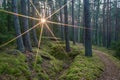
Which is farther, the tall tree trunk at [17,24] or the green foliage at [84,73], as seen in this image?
the tall tree trunk at [17,24]

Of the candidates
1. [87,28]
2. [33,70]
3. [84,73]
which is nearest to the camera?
[84,73]

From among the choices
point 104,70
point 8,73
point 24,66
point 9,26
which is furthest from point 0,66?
point 9,26

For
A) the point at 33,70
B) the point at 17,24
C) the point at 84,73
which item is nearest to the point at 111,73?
the point at 84,73

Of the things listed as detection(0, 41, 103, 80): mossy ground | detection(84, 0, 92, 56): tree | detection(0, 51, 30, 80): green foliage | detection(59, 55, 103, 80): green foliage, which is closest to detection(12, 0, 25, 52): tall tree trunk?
detection(0, 41, 103, 80): mossy ground

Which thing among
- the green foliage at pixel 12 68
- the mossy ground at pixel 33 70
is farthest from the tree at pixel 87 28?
the green foliage at pixel 12 68

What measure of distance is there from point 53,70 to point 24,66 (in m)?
3.06

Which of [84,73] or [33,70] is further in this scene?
[33,70]

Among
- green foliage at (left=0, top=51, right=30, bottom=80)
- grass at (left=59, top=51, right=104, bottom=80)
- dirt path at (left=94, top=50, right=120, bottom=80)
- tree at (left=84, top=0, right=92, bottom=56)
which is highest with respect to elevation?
tree at (left=84, top=0, right=92, bottom=56)

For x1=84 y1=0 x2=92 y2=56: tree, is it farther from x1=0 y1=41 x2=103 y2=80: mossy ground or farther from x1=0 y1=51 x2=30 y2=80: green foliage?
x1=0 y1=51 x2=30 y2=80: green foliage

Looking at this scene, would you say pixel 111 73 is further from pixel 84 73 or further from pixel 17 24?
pixel 17 24

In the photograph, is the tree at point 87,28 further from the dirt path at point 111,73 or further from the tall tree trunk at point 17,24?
the tall tree trunk at point 17,24

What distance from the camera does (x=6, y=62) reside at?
35.7ft

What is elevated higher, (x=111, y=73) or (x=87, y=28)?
(x=87, y=28)

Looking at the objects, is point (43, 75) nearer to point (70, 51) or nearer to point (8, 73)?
point (8, 73)
